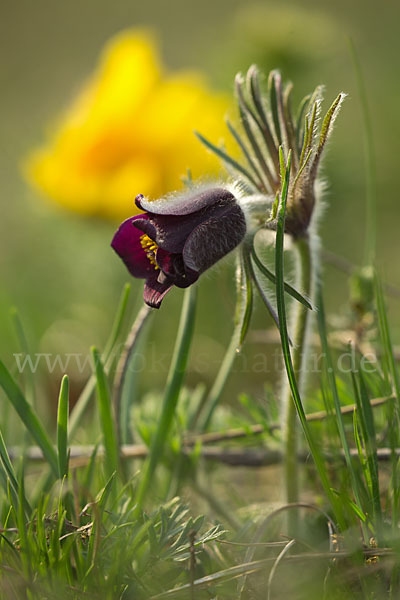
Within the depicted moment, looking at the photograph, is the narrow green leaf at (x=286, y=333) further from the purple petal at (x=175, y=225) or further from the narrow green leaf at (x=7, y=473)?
the narrow green leaf at (x=7, y=473)

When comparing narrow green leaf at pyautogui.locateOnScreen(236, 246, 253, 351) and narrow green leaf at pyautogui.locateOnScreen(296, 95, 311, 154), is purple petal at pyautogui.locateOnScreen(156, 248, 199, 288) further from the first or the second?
narrow green leaf at pyautogui.locateOnScreen(296, 95, 311, 154)

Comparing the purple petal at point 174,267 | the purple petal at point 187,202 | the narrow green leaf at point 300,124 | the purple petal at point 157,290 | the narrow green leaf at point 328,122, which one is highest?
the narrow green leaf at point 300,124

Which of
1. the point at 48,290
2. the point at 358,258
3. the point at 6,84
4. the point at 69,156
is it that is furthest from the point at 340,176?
the point at 6,84

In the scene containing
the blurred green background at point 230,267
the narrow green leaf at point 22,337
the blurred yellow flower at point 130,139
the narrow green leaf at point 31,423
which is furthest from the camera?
the blurred yellow flower at point 130,139

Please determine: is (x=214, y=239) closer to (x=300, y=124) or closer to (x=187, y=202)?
(x=187, y=202)

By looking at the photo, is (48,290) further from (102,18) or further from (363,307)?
(102,18)

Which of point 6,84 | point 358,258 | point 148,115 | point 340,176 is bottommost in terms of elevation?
point 358,258

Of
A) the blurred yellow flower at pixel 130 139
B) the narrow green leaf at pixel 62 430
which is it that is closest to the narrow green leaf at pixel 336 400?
the narrow green leaf at pixel 62 430
